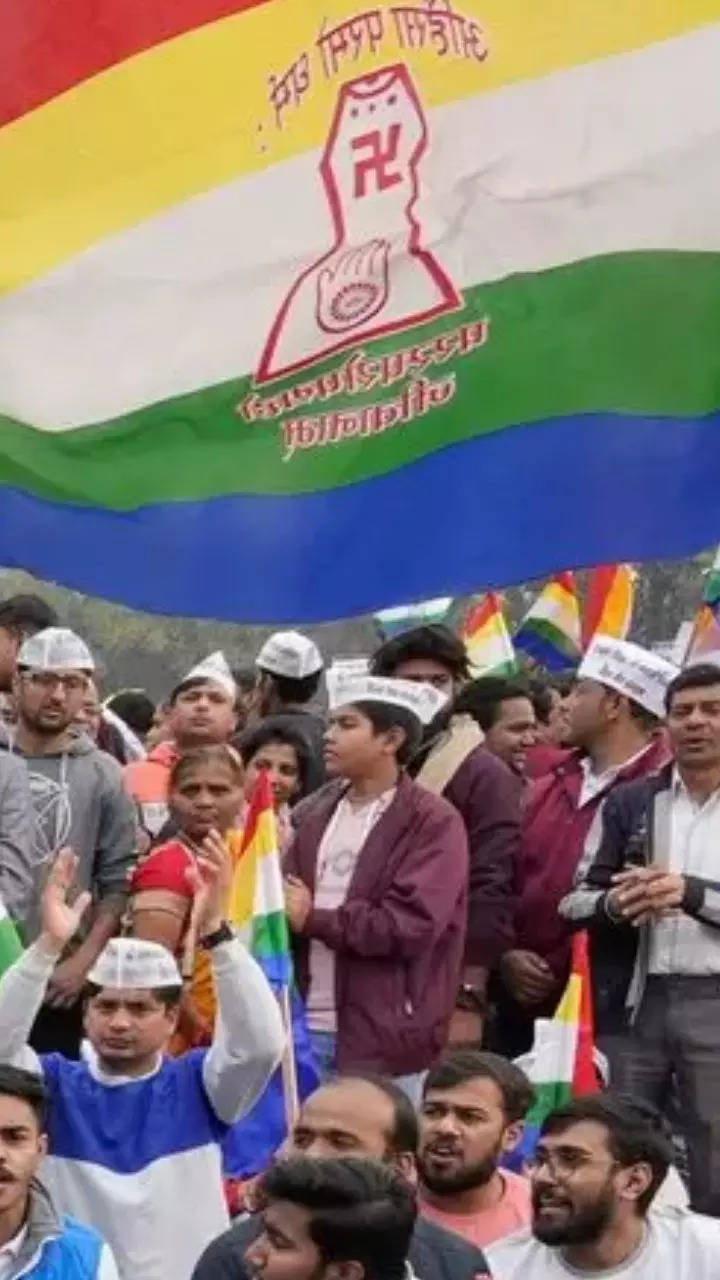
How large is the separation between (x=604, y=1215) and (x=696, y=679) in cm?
208

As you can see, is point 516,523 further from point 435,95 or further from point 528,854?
point 528,854

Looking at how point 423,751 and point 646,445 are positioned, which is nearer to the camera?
point 646,445

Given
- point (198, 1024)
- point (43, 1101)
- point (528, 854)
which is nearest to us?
point (43, 1101)

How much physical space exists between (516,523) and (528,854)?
Answer: 2642 millimetres

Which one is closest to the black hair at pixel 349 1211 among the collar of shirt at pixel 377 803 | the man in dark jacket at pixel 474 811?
the collar of shirt at pixel 377 803

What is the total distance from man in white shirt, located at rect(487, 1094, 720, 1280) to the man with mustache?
0.33m

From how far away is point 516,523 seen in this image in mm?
7770

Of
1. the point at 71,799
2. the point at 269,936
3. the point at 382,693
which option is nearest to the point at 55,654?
the point at 71,799

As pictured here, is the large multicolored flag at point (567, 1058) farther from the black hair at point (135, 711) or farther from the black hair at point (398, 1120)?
the black hair at point (135, 711)

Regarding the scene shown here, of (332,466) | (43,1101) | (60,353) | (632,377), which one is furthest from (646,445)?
(43,1101)

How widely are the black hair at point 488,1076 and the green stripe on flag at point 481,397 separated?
145cm

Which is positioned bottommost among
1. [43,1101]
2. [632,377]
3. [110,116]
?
Answer: [43,1101]

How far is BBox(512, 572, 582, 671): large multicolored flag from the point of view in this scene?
14.7m

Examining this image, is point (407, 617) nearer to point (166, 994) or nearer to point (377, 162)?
point (166, 994)
